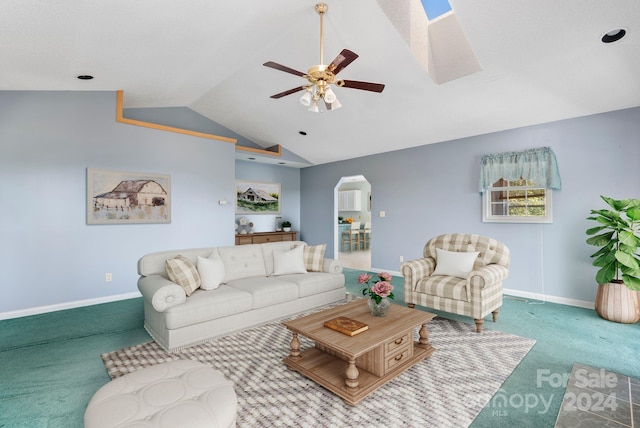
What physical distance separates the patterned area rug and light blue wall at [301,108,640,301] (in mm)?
1807

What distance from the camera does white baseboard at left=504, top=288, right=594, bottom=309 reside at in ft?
12.9

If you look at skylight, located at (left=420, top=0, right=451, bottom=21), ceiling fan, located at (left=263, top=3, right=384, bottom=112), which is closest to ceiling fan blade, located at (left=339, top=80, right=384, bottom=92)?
ceiling fan, located at (left=263, top=3, right=384, bottom=112)

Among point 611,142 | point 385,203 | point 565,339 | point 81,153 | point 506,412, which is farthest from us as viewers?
point 385,203

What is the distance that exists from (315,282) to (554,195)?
349cm

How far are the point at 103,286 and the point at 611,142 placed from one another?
Answer: 7.00 metres

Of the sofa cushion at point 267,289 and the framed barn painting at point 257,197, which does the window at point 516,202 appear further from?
the framed barn painting at point 257,197

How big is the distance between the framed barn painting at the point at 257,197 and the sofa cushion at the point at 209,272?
356 cm

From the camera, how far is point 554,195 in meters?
4.16

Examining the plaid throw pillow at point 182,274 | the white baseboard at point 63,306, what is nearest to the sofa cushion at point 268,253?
the plaid throw pillow at point 182,274

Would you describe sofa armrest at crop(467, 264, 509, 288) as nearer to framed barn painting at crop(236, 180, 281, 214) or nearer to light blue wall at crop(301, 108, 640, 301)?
light blue wall at crop(301, 108, 640, 301)

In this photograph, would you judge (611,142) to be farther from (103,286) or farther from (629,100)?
(103,286)

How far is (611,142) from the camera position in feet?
12.3

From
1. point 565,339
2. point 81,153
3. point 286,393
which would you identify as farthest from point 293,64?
point 565,339

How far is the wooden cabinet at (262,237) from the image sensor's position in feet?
20.8
